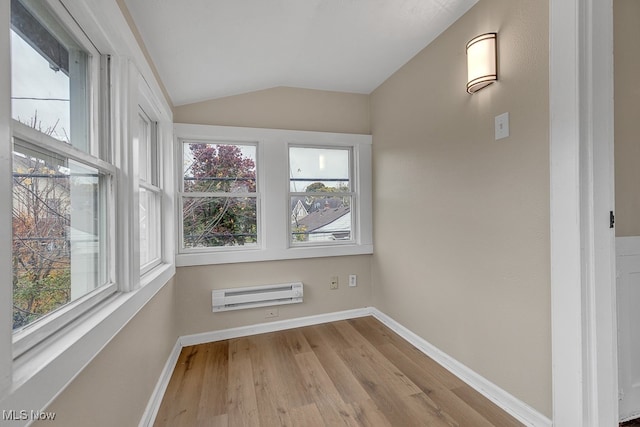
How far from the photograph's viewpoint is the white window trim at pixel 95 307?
23.9 inches

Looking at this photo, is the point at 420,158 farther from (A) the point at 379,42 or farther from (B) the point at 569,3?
(B) the point at 569,3

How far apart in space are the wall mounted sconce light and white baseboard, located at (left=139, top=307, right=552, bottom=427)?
1.77 m

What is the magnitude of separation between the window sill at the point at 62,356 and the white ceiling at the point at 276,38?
135 cm

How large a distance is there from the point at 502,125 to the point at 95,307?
2.11 metres

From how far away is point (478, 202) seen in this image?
171 centimetres

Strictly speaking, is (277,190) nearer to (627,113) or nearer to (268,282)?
(268,282)

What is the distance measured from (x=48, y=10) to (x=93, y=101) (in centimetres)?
35

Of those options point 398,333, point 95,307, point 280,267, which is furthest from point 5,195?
point 398,333

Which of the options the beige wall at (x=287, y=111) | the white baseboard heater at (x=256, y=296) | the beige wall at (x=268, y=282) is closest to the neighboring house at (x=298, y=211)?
the beige wall at (x=268, y=282)

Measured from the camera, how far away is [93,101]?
1.18 meters

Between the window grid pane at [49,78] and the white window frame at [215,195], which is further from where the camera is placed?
the white window frame at [215,195]

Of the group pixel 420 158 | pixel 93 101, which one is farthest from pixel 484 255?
pixel 93 101

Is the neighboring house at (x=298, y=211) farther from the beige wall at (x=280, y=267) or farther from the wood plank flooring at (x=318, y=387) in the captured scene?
the wood plank flooring at (x=318, y=387)

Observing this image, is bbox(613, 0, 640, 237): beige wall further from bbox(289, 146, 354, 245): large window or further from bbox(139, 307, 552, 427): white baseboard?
bbox(289, 146, 354, 245): large window
